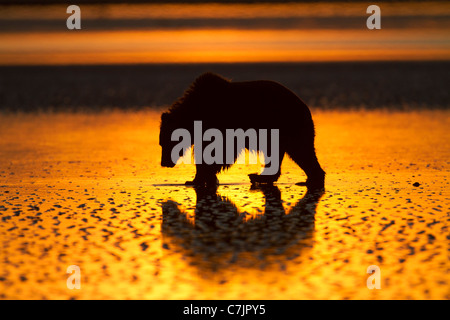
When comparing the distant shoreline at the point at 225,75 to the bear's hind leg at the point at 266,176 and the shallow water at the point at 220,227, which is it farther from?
the bear's hind leg at the point at 266,176

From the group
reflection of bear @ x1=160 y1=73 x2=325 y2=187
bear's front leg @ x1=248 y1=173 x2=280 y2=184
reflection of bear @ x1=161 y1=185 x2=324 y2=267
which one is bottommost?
reflection of bear @ x1=161 y1=185 x2=324 y2=267

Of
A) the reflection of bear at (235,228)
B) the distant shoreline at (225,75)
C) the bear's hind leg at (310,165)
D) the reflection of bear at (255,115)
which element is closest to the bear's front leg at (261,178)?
the reflection of bear at (255,115)

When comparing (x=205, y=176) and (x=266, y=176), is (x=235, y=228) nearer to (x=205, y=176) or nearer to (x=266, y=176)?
(x=205, y=176)

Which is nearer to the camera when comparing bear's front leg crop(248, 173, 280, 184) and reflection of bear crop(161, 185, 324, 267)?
reflection of bear crop(161, 185, 324, 267)

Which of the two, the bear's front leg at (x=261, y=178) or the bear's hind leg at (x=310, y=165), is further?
the bear's front leg at (x=261, y=178)

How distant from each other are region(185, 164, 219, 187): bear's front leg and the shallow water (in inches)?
5.4

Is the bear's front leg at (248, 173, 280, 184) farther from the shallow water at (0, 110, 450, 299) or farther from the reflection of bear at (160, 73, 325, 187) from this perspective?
the shallow water at (0, 110, 450, 299)

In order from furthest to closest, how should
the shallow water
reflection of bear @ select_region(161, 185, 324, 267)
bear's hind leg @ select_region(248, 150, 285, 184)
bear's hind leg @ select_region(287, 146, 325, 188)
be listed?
bear's hind leg @ select_region(248, 150, 285, 184)
bear's hind leg @ select_region(287, 146, 325, 188)
reflection of bear @ select_region(161, 185, 324, 267)
the shallow water

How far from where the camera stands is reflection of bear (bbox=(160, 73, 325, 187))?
11.0 m

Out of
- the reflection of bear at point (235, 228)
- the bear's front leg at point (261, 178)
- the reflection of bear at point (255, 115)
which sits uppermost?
the reflection of bear at point (255, 115)

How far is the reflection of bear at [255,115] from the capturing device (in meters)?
11.0

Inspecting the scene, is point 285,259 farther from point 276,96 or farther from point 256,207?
point 276,96

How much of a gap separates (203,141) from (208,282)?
4524 millimetres

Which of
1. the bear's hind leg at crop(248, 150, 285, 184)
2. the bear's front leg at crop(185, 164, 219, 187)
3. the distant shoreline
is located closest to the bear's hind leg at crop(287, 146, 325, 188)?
the bear's hind leg at crop(248, 150, 285, 184)
